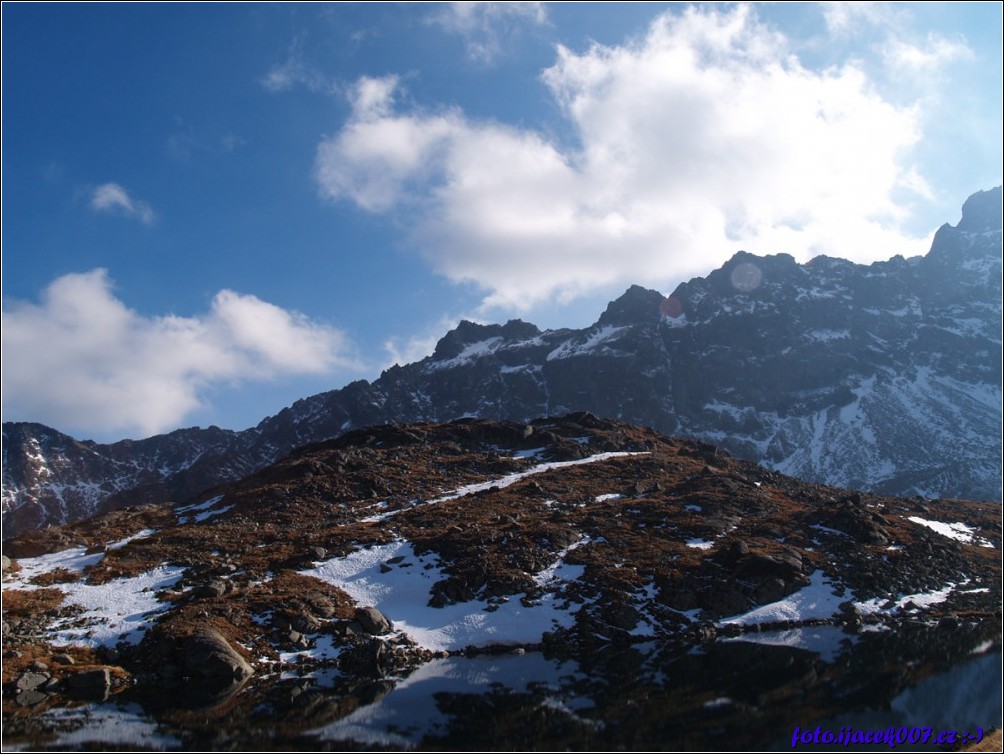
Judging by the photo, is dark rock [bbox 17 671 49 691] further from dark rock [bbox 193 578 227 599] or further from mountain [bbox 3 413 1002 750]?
dark rock [bbox 193 578 227 599]

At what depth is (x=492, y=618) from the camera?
4738 cm

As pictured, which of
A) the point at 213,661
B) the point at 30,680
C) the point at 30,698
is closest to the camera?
the point at 30,698

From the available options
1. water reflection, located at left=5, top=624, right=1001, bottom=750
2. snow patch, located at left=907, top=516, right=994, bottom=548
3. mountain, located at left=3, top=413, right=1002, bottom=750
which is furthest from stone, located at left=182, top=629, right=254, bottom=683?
snow patch, located at left=907, top=516, right=994, bottom=548

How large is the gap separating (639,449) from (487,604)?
6042 cm

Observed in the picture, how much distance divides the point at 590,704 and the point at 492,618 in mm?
16631

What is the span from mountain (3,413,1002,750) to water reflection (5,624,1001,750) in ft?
0.54

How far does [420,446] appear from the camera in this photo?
101 meters

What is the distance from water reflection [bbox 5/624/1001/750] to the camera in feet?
91.3

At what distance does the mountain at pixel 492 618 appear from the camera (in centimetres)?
3009

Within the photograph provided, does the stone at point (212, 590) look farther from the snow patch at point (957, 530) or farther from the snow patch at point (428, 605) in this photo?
the snow patch at point (957, 530)

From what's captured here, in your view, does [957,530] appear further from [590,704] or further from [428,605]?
[590,704]

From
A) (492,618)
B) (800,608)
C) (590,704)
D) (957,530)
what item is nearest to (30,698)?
(492,618)

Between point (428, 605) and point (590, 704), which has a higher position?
point (428, 605)

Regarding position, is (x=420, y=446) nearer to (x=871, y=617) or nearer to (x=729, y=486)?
(x=729, y=486)
